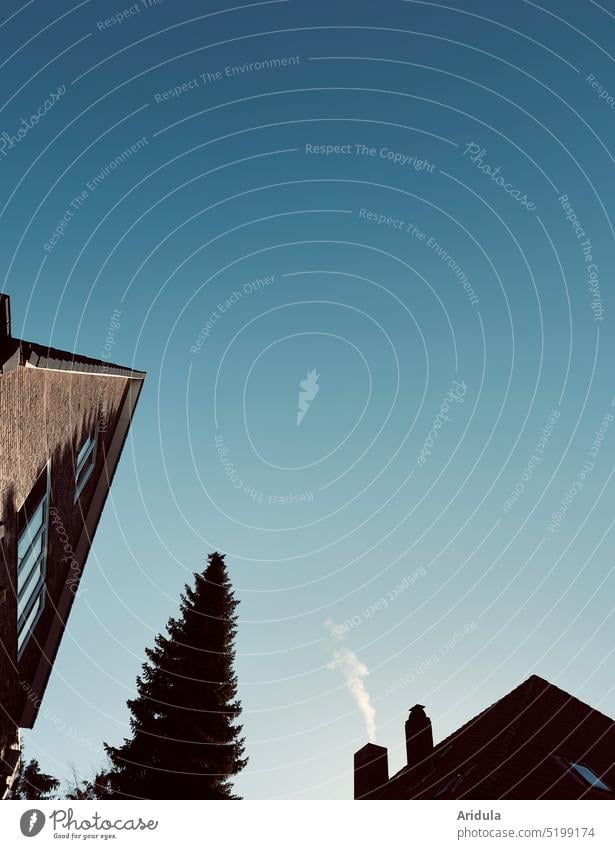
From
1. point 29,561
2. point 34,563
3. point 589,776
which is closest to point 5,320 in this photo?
point 29,561

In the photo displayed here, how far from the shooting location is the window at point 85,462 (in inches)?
626

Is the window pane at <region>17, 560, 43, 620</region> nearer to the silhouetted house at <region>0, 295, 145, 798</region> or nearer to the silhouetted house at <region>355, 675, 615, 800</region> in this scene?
the silhouetted house at <region>0, 295, 145, 798</region>

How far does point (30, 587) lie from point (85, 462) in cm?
447

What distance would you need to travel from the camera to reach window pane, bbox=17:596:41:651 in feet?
42.4

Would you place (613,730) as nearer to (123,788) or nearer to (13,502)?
(123,788)

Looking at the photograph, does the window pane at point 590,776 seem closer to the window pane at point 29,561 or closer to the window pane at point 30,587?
the window pane at point 30,587

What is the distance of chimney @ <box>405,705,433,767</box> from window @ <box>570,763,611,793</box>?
6.71 metres

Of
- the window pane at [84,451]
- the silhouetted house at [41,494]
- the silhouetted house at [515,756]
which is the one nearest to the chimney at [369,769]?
the silhouetted house at [515,756]

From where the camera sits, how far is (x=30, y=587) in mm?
13078

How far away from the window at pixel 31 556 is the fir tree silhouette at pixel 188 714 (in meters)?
8.51

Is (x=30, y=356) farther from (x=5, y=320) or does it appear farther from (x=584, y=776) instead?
(x=584, y=776)

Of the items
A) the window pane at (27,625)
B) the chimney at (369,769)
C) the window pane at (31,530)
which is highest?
the window pane at (31,530)
